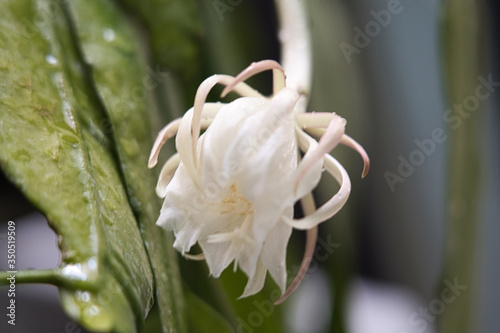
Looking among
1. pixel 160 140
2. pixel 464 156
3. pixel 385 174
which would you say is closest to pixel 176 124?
pixel 160 140

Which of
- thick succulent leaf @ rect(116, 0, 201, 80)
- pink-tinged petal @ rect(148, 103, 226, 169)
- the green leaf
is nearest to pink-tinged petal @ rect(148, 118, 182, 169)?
pink-tinged petal @ rect(148, 103, 226, 169)

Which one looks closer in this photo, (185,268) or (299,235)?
(185,268)

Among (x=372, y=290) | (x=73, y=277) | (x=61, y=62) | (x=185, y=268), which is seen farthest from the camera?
(x=372, y=290)

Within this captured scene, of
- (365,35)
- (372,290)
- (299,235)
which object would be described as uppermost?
Answer: (365,35)

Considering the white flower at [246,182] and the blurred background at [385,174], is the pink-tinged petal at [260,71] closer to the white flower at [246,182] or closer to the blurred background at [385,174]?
the white flower at [246,182]

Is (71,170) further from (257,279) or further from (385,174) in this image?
→ (385,174)

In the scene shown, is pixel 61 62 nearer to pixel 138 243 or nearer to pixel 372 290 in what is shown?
pixel 138 243

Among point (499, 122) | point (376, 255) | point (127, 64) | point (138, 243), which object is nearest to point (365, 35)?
point (499, 122)
